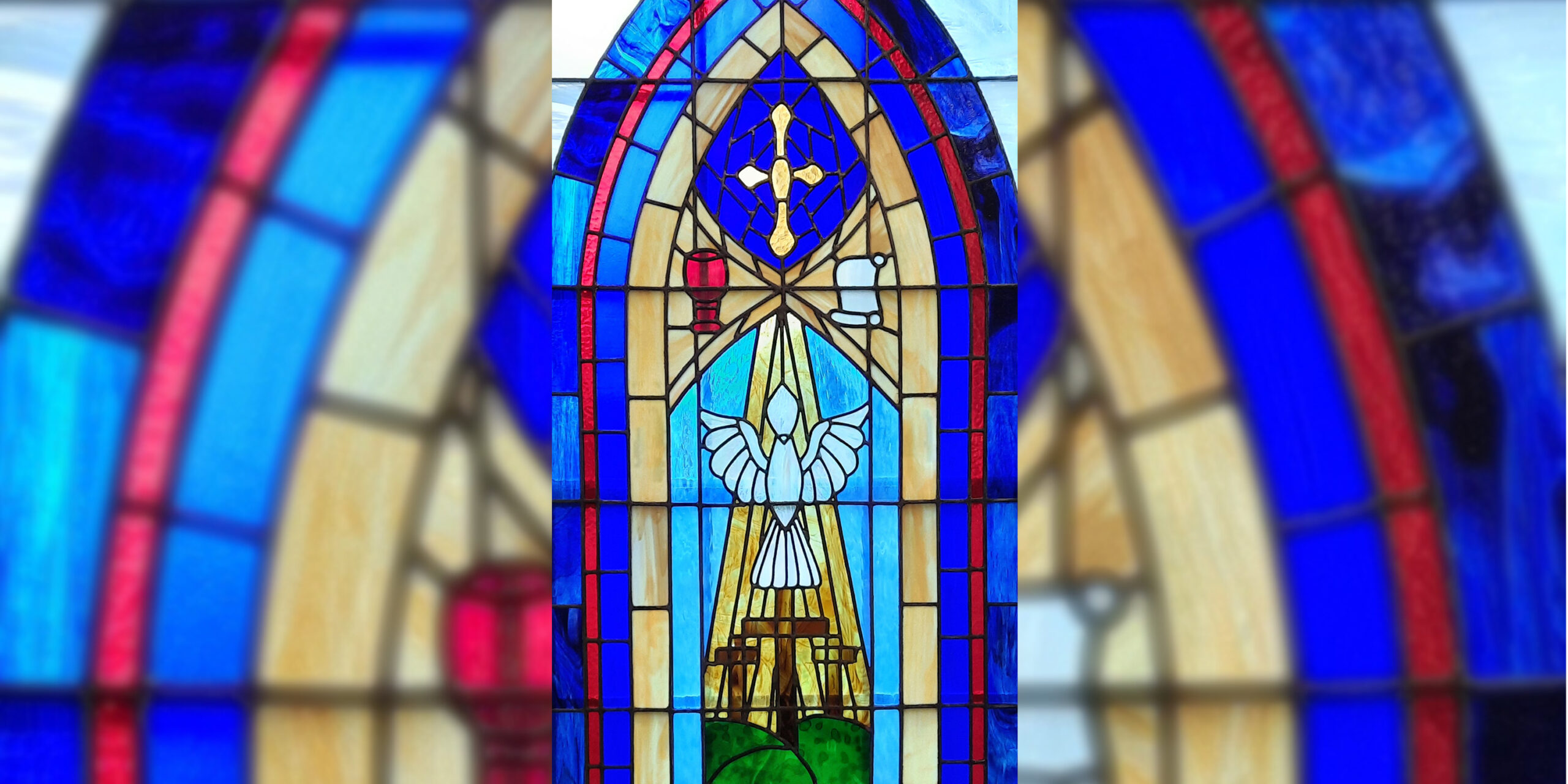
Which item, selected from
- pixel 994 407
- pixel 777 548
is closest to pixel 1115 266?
pixel 994 407

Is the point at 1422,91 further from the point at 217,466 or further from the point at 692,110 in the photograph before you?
the point at 217,466

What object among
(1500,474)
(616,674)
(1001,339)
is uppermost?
(1001,339)

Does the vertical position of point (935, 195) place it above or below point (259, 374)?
above

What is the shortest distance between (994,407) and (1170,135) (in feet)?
Result: 2.87

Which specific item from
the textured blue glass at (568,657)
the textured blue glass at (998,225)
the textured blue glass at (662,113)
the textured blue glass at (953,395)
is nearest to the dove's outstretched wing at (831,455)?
the textured blue glass at (953,395)

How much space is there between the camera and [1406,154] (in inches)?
49.4

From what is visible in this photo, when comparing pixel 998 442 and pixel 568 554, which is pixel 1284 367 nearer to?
pixel 998 442

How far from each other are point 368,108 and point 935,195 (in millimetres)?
1150

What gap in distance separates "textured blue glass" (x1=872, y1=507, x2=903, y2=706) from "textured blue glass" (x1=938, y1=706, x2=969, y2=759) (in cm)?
10

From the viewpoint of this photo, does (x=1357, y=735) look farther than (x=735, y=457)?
No

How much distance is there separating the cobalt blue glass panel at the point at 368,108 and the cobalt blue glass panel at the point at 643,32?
904 mm

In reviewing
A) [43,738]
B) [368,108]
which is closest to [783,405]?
[368,108]

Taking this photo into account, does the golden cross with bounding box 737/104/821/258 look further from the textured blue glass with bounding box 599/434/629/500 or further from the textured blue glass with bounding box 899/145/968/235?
the textured blue glass with bounding box 599/434/629/500

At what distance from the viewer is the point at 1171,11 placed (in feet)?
4.11
